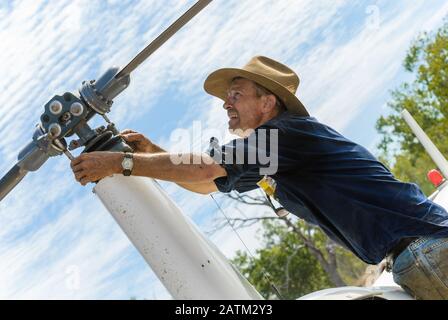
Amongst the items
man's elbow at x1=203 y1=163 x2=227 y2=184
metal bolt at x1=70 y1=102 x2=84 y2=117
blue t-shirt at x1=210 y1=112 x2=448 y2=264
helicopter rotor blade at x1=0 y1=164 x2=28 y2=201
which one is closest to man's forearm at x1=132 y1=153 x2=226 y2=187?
man's elbow at x1=203 y1=163 x2=227 y2=184

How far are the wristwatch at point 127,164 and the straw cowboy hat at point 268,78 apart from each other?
1.15m

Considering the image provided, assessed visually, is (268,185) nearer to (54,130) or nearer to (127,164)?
(127,164)

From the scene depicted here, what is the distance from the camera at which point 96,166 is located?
289 centimetres

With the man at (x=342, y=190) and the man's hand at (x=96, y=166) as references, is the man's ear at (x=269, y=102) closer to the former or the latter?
the man at (x=342, y=190)

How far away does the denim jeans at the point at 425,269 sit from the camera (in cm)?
322

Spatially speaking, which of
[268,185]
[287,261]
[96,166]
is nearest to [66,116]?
[96,166]

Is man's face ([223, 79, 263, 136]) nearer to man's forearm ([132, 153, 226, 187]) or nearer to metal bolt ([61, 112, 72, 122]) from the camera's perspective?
man's forearm ([132, 153, 226, 187])

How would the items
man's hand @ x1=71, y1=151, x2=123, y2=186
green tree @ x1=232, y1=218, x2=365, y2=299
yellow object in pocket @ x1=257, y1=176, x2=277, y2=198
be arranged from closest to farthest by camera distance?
man's hand @ x1=71, y1=151, x2=123, y2=186, yellow object in pocket @ x1=257, y1=176, x2=277, y2=198, green tree @ x1=232, y1=218, x2=365, y2=299

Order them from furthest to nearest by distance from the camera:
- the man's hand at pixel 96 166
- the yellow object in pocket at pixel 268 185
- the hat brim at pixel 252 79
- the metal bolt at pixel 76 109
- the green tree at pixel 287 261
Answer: the green tree at pixel 287 261 → the hat brim at pixel 252 79 → the yellow object in pocket at pixel 268 185 → the metal bolt at pixel 76 109 → the man's hand at pixel 96 166

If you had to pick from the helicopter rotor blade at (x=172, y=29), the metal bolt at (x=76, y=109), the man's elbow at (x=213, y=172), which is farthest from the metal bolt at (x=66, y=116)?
the man's elbow at (x=213, y=172)

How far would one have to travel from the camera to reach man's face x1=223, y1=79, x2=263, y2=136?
385 centimetres

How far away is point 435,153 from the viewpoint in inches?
260

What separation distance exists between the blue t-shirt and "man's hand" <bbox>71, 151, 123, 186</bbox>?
20.1 inches
